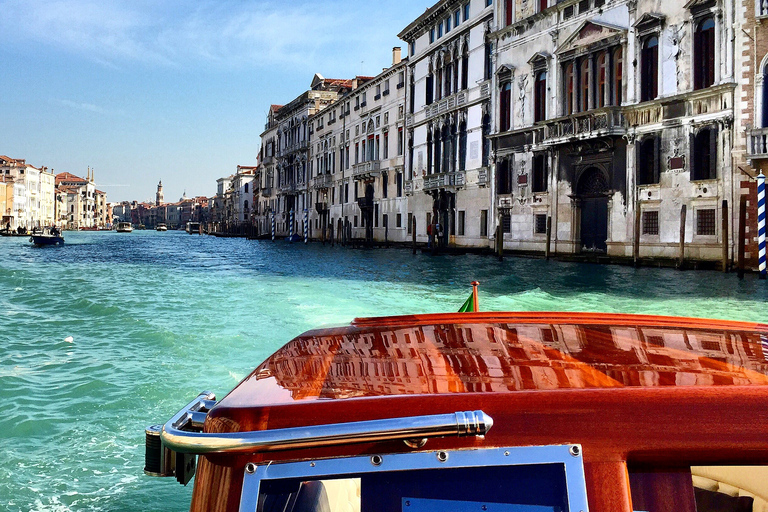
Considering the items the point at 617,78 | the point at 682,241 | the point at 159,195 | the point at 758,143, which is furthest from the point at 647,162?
the point at 159,195

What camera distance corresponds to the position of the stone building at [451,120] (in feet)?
82.5

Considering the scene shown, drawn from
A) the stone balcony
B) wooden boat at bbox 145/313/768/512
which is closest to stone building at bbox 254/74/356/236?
→ the stone balcony

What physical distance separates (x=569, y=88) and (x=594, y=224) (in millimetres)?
4446

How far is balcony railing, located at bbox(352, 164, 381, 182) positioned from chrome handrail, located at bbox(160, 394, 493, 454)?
3476 cm

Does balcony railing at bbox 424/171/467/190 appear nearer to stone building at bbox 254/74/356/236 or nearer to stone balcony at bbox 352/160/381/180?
stone balcony at bbox 352/160/381/180

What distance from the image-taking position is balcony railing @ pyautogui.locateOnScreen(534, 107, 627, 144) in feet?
60.0

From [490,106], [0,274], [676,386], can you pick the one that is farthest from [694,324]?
[490,106]

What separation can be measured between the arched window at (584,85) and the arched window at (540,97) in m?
1.71

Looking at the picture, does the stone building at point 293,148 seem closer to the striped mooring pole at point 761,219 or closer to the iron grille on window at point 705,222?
the iron grille on window at point 705,222

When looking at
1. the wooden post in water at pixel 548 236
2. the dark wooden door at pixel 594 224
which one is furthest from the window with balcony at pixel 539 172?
the dark wooden door at pixel 594 224

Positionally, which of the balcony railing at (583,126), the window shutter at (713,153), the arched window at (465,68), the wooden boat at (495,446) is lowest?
the wooden boat at (495,446)

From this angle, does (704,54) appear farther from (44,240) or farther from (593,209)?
(44,240)

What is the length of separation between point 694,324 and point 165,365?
5502 mm

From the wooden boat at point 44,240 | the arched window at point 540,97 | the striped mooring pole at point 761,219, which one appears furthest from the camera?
the wooden boat at point 44,240
